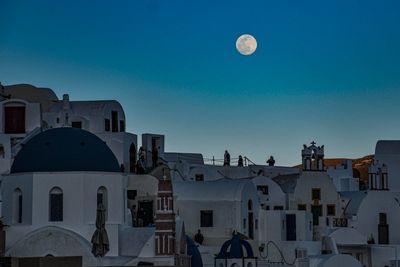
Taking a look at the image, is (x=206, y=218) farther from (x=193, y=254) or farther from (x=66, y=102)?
(x=66, y=102)

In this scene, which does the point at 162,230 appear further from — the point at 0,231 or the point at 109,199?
the point at 0,231

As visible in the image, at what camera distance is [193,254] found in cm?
5412

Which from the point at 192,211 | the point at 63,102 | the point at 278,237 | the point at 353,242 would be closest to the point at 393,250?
the point at 353,242

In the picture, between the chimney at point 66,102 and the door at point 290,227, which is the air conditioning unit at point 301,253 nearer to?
the door at point 290,227

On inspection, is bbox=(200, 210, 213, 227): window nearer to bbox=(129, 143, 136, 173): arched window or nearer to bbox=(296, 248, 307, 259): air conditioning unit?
bbox=(296, 248, 307, 259): air conditioning unit

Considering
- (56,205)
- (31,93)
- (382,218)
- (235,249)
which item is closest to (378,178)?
(382,218)

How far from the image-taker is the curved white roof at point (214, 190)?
60.2 metres

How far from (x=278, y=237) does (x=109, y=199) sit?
1324 centimetres

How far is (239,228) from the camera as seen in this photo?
60.0 meters

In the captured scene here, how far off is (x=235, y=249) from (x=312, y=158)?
1503 cm

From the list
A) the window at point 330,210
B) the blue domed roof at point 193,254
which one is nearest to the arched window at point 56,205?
the blue domed roof at point 193,254

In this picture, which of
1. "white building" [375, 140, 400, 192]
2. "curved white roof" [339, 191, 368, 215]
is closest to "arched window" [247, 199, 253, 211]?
"curved white roof" [339, 191, 368, 215]

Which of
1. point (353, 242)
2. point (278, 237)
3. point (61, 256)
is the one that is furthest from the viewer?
point (353, 242)

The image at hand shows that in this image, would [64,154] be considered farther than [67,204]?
Yes
